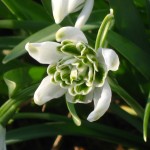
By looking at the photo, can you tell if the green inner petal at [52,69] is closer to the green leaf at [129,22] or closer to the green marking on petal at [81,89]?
the green marking on petal at [81,89]

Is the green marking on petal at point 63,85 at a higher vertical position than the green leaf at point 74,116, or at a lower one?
higher

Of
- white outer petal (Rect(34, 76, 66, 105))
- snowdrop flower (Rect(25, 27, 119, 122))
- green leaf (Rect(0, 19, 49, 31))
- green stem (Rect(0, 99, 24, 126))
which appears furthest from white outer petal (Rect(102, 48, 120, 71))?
green leaf (Rect(0, 19, 49, 31))

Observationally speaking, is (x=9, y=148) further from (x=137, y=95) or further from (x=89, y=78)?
(x=89, y=78)

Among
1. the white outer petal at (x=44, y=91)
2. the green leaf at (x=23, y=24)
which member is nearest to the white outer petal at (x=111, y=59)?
the white outer petal at (x=44, y=91)

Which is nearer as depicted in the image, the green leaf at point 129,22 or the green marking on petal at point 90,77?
the green marking on petal at point 90,77

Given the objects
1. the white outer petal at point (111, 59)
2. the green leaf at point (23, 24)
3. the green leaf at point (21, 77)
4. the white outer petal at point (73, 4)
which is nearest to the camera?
the white outer petal at point (111, 59)

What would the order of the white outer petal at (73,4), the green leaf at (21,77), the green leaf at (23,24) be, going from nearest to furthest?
the white outer petal at (73,4)
the green leaf at (21,77)
the green leaf at (23,24)

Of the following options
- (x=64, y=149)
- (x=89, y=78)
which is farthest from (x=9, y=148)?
(x=89, y=78)

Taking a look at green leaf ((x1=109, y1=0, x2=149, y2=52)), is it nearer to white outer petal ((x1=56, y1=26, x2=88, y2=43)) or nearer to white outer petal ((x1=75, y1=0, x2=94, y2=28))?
white outer petal ((x1=75, y1=0, x2=94, y2=28))
